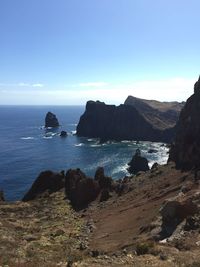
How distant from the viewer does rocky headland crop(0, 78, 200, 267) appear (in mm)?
30469

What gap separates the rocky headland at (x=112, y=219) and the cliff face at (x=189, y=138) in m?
0.25

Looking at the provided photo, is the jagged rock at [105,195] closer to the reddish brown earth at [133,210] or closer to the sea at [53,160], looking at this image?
the reddish brown earth at [133,210]

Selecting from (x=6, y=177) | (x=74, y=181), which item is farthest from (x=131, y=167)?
(x=74, y=181)

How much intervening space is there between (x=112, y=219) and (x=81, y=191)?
23872 mm

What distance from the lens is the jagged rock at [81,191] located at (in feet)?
270

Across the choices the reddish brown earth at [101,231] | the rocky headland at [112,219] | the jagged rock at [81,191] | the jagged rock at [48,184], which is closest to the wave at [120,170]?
the rocky headland at [112,219]

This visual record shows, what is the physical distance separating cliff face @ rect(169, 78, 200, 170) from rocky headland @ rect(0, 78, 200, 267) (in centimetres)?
25

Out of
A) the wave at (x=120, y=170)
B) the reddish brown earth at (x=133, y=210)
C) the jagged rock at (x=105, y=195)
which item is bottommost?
the wave at (x=120, y=170)

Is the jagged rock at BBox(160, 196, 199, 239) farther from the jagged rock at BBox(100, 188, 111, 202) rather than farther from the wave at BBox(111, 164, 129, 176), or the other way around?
the wave at BBox(111, 164, 129, 176)

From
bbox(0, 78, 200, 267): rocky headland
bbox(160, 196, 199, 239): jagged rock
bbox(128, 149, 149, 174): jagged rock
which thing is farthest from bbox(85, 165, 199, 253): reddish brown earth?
bbox(128, 149, 149, 174): jagged rock

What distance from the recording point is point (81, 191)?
8419cm

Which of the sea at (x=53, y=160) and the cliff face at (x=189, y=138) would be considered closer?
the cliff face at (x=189, y=138)

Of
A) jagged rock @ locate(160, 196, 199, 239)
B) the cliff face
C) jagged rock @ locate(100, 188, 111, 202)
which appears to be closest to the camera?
jagged rock @ locate(160, 196, 199, 239)

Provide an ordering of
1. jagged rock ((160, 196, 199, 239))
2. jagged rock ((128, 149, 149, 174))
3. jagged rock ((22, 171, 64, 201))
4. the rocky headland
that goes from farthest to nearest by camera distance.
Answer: jagged rock ((128, 149, 149, 174)) → jagged rock ((22, 171, 64, 201)) → jagged rock ((160, 196, 199, 239)) → the rocky headland
